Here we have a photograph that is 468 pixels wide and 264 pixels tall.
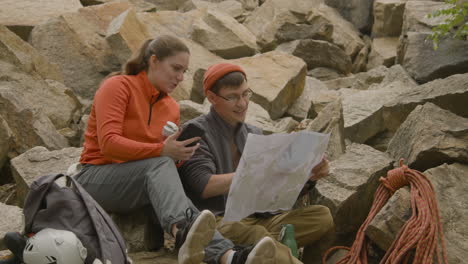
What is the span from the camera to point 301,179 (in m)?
3.69

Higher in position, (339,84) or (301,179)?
(301,179)

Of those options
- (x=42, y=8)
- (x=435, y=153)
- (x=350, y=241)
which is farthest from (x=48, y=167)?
(x=42, y=8)

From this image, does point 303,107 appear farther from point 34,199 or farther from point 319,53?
point 34,199

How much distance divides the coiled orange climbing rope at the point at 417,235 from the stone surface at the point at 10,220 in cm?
216

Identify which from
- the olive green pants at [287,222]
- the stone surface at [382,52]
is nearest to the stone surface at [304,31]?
the stone surface at [382,52]

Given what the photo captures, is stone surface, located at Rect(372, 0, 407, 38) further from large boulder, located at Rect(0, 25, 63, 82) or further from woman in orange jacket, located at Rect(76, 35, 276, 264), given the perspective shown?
woman in orange jacket, located at Rect(76, 35, 276, 264)

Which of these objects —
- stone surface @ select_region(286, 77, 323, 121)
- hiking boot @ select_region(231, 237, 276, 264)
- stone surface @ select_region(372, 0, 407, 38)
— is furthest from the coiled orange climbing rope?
stone surface @ select_region(372, 0, 407, 38)

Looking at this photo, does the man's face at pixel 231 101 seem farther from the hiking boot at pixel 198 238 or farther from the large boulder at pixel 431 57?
the large boulder at pixel 431 57

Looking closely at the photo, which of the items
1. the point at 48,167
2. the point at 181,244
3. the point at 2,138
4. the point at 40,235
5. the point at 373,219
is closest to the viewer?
the point at 40,235

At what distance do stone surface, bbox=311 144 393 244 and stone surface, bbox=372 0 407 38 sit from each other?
8.72m

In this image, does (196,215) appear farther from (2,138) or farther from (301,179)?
(2,138)

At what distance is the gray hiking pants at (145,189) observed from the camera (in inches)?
134

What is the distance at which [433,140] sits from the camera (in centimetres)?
414

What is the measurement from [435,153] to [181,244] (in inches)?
74.0
